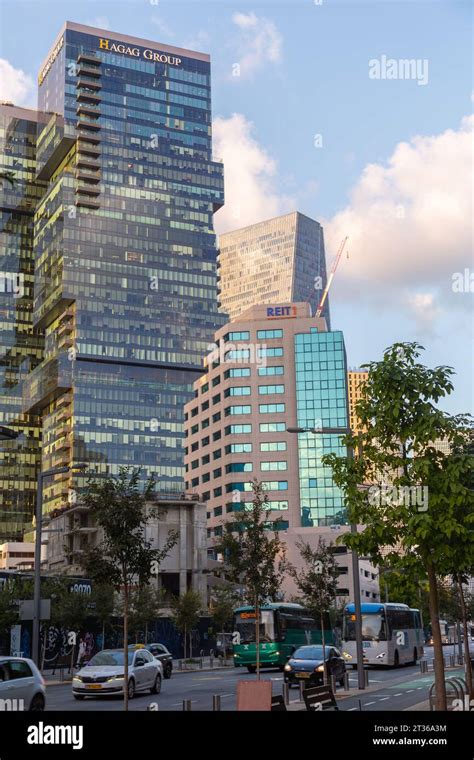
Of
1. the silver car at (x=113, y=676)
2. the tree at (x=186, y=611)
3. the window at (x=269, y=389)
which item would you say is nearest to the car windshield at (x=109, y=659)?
the silver car at (x=113, y=676)

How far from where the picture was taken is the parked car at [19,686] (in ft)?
61.4

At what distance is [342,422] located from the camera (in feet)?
507

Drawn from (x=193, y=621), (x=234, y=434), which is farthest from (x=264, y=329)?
(x=193, y=621)

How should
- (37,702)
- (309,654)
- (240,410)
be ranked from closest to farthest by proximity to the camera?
1. (37,702)
2. (309,654)
3. (240,410)

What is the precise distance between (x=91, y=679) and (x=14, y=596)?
1779cm

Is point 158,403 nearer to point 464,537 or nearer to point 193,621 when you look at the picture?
point 193,621

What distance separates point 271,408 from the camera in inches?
6083

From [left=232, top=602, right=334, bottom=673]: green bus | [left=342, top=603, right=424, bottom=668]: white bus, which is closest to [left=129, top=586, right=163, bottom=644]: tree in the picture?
[left=232, top=602, right=334, bottom=673]: green bus

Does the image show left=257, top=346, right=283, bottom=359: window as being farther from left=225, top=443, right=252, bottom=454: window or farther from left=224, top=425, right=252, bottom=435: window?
left=225, top=443, right=252, bottom=454: window

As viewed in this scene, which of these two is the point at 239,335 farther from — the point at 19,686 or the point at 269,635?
the point at 19,686

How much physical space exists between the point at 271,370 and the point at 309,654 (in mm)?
122126

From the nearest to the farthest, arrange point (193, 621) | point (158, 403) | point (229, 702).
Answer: point (229, 702) → point (193, 621) → point (158, 403)

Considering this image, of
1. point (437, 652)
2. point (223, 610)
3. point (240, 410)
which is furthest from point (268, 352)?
point (437, 652)

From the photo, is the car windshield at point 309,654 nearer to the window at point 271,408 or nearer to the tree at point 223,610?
the tree at point 223,610
